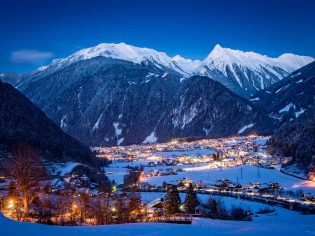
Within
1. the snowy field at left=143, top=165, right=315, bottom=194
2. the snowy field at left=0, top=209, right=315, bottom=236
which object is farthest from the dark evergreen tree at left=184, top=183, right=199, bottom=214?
the snowy field at left=143, top=165, right=315, bottom=194

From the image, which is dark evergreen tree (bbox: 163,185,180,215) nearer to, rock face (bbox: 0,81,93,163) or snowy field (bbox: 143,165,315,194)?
snowy field (bbox: 143,165,315,194)

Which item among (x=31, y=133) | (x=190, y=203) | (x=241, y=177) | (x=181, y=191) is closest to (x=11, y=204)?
(x=190, y=203)

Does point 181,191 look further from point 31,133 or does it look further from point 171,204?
point 31,133

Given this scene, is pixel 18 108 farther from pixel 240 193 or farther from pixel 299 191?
pixel 299 191

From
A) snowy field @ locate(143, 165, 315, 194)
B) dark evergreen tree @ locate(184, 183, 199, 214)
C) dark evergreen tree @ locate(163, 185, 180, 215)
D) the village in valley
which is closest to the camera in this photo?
the village in valley

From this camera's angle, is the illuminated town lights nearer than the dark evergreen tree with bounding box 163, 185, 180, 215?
Yes

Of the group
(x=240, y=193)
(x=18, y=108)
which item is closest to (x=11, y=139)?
(x=18, y=108)

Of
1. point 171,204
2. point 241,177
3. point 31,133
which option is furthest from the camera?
point 31,133

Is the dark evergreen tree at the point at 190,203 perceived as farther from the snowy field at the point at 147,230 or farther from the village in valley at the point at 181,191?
the snowy field at the point at 147,230
